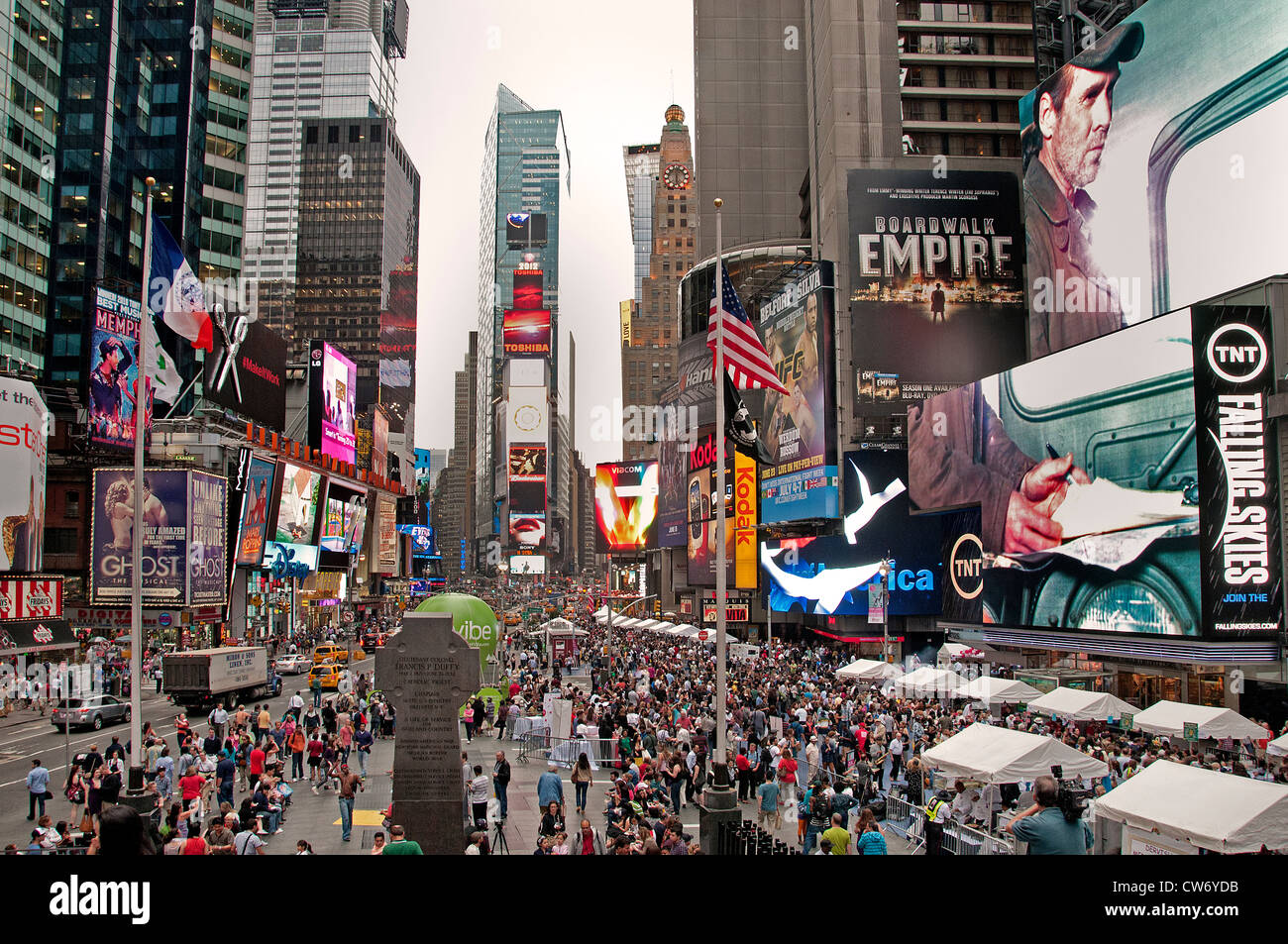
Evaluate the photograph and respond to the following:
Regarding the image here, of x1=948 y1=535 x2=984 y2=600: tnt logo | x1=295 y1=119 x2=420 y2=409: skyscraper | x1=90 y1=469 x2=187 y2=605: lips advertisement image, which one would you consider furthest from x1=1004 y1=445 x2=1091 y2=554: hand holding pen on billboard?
x1=295 y1=119 x2=420 y2=409: skyscraper

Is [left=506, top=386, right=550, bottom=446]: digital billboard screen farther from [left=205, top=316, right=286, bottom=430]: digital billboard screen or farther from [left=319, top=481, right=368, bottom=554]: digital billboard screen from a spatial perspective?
[left=205, top=316, right=286, bottom=430]: digital billboard screen

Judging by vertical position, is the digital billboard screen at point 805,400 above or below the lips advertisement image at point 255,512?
above

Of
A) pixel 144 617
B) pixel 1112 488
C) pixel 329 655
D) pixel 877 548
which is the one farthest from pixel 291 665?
pixel 1112 488

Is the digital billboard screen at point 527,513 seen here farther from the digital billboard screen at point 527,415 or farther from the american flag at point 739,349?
the american flag at point 739,349

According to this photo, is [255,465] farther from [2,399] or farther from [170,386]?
[170,386]

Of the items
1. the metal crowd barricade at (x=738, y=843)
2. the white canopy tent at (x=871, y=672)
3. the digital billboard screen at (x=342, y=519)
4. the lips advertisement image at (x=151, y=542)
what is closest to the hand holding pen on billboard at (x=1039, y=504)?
the white canopy tent at (x=871, y=672)
